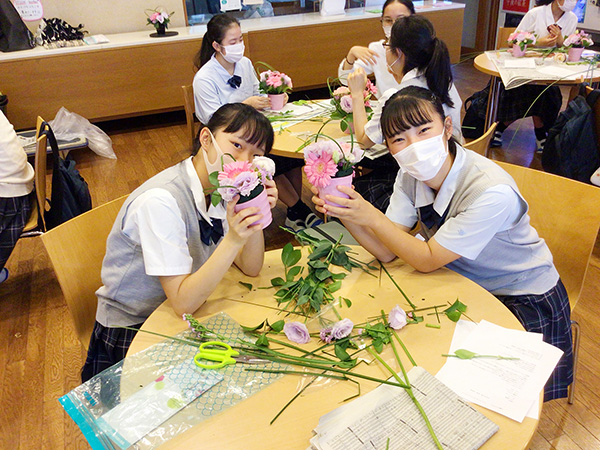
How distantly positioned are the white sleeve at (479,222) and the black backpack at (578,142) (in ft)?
5.75

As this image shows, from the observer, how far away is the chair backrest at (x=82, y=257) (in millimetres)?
1526

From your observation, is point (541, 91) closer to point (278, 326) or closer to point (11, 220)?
point (278, 326)

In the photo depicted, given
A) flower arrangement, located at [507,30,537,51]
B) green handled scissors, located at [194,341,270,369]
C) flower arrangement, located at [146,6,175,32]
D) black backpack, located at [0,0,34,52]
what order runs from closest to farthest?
green handled scissors, located at [194,341,270,369] → flower arrangement, located at [507,30,537,51] → black backpack, located at [0,0,34,52] → flower arrangement, located at [146,6,175,32]

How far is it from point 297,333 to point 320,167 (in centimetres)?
42

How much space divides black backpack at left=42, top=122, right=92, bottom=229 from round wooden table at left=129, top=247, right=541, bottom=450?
4.17 feet

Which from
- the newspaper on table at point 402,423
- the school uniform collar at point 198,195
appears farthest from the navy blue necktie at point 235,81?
the newspaper on table at point 402,423

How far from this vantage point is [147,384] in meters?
1.08

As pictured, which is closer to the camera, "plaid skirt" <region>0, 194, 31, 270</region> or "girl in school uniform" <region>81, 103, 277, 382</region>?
"girl in school uniform" <region>81, 103, 277, 382</region>

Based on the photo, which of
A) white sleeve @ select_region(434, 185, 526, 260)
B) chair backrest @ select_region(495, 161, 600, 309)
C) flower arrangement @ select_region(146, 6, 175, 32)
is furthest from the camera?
→ flower arrangement @ select_region(146, 6, 175, 32)

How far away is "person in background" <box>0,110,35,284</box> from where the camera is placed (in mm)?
2236

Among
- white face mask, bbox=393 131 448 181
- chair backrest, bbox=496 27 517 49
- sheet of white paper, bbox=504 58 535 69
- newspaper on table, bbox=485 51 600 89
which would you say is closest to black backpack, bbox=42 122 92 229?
white face mask, bbox=393 131 448 181

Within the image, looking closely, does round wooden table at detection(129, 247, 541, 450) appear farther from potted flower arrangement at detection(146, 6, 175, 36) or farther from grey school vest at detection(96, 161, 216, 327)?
potted flower arrangement at detection(146, 6, 175, 36)

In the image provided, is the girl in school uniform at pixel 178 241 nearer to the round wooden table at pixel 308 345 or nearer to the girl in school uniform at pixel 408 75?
the round wooden table at pixel 308 345

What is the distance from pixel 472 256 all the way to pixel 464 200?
0.16 meters
